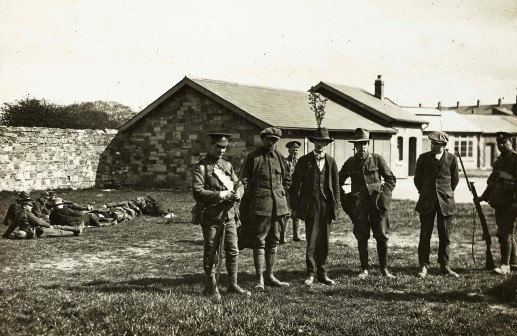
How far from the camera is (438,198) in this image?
809 cm

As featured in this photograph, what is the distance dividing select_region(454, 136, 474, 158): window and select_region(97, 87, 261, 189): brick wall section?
3100 cm

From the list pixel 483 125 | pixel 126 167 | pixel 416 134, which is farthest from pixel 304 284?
pixel 483 125

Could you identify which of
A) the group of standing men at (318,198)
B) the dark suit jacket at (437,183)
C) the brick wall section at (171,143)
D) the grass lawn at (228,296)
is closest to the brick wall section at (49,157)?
the brick wall section at (171,143)

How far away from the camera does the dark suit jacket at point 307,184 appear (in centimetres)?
773

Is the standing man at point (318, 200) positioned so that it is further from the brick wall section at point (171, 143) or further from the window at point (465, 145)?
the window at point (465, 145)

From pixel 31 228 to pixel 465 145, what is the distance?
43155 millimetres

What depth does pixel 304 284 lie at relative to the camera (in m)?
7.36

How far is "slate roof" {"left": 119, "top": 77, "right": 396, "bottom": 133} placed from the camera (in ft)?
Answer: 72.6

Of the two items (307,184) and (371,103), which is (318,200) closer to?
(307,184)

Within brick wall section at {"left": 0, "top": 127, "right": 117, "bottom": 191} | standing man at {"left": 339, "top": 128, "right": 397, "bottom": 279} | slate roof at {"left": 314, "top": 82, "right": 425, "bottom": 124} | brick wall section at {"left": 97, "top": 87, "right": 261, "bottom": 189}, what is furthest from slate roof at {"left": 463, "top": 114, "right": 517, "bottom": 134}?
standing man at {"left": 339, "top": 128, "right": 397, "bottom": 279}

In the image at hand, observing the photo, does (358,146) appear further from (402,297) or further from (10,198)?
(10,198)

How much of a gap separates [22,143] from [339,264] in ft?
58.0

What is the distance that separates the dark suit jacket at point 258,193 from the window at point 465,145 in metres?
43.4

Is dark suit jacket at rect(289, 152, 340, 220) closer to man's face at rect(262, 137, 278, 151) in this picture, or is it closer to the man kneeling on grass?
man's face at rect(262, 137, 278, 151)
